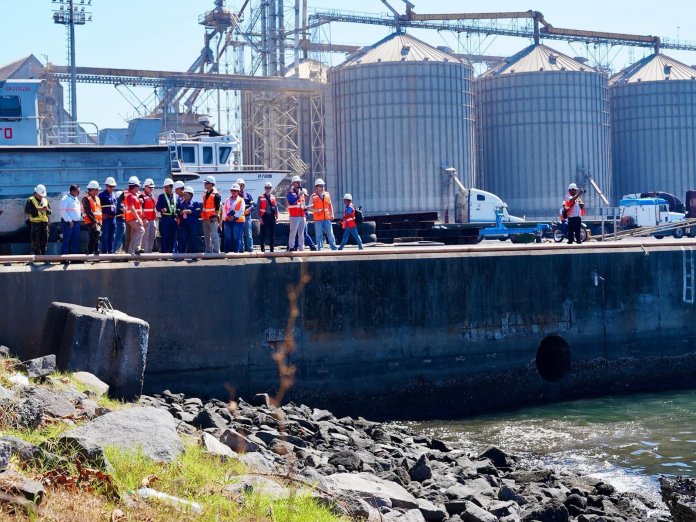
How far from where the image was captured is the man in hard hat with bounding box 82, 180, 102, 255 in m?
19.5

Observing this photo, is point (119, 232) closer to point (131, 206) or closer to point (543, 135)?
point (131, 206)

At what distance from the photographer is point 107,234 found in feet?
66.8

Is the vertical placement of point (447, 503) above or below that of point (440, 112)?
below

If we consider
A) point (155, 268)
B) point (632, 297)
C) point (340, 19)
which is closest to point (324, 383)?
point (155, 268)

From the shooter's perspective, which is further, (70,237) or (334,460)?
(70,237)

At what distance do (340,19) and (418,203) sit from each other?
14701 millimetres

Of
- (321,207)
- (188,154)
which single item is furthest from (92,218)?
(188,154)

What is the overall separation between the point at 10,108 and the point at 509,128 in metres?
37.0

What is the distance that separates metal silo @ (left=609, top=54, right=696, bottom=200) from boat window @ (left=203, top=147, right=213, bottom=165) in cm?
3881

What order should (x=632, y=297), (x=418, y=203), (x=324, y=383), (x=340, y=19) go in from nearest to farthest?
1. (x=324, y=383)
2. (x=632, y=297)
3. (x=418, y=203)
4. (x=340, y=19)

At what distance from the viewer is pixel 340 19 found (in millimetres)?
62281

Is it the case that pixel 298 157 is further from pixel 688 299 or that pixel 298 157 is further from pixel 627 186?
pixel 688 299

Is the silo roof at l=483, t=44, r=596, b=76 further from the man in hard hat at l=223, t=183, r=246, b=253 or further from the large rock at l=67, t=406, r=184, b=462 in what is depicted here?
the large rock at l=67, t=406, r=184, b=462

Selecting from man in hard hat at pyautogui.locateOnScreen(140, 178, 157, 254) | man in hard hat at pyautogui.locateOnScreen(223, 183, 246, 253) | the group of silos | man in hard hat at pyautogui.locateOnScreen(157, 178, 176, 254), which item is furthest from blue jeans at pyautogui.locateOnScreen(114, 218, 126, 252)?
the group of silos
